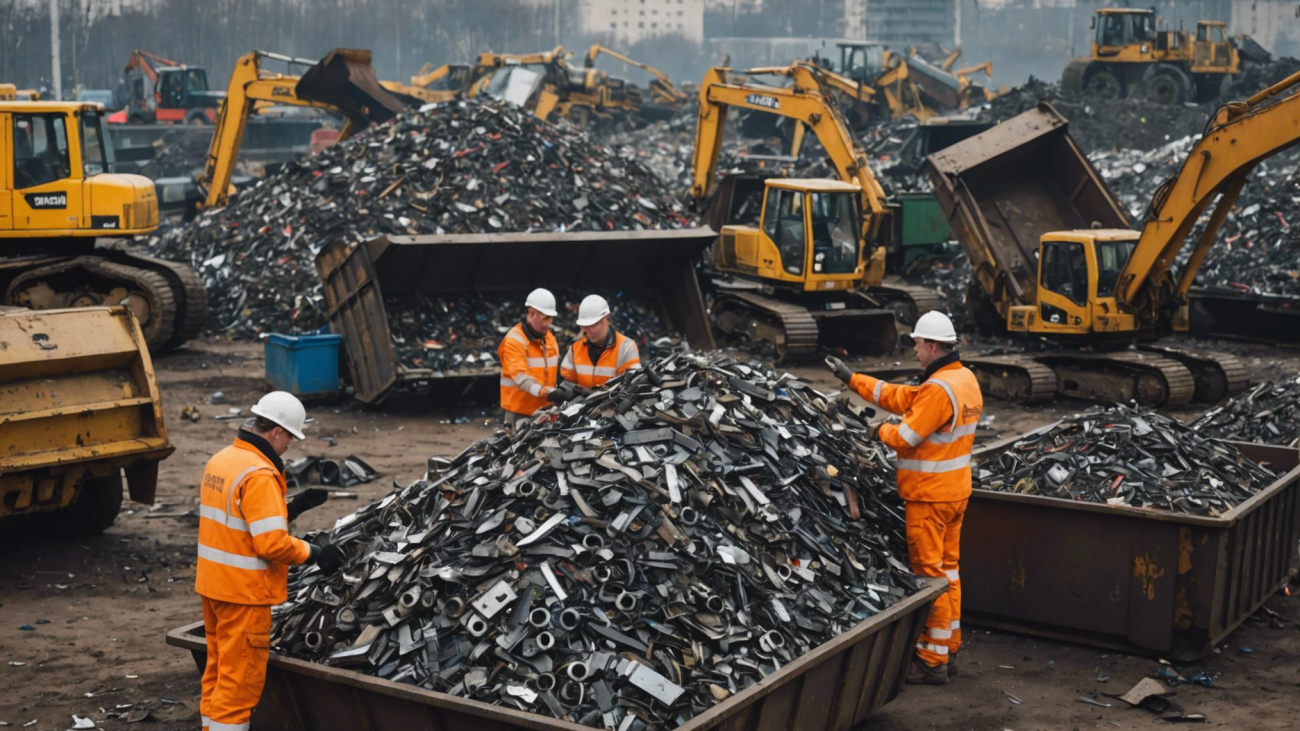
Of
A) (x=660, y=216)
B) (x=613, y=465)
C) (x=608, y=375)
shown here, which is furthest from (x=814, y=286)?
(x=613, y=465)

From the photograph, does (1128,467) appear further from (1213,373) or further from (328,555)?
(1213,373)

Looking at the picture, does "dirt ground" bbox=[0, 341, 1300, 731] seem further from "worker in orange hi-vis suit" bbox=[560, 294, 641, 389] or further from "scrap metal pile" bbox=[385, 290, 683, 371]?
"worker in orange hi-vis suit" bbox=[560, 294, 641, 389]


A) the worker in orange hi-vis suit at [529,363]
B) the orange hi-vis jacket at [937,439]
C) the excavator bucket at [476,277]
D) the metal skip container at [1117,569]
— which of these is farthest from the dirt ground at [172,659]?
the excavator bucket at [476,277]

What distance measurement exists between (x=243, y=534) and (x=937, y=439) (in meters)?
3.23

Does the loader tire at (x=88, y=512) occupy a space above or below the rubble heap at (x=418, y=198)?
below

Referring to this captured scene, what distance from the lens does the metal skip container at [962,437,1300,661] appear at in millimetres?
6781

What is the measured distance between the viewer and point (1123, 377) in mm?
14078

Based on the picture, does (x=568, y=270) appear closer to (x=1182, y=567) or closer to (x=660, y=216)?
(x=660, y=216)

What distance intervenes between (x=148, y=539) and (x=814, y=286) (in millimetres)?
9142

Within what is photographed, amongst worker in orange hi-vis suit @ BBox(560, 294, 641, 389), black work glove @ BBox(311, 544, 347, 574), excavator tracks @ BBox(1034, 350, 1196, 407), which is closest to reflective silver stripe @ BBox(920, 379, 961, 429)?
worker in orange hi-vis suit @ BBox(560, 294, 641, 389)

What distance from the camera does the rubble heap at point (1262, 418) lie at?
32.4 feet

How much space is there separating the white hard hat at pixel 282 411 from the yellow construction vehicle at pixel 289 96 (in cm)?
1538

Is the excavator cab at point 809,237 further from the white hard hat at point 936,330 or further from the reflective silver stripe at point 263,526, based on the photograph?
the reflective silver stripe at point 263,526

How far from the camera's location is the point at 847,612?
5.65 metres
